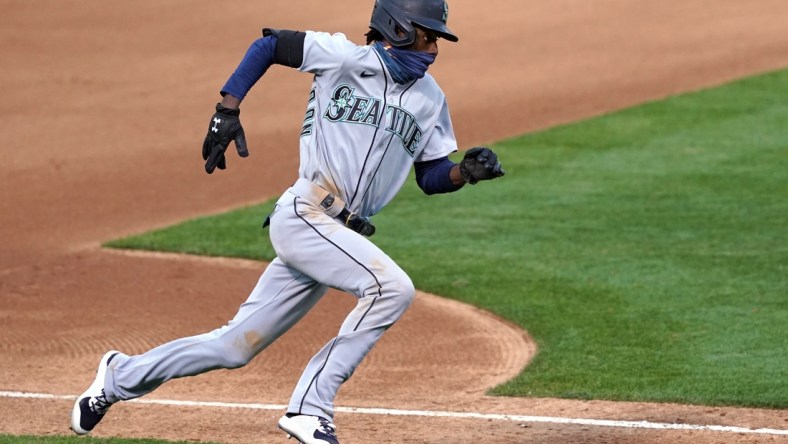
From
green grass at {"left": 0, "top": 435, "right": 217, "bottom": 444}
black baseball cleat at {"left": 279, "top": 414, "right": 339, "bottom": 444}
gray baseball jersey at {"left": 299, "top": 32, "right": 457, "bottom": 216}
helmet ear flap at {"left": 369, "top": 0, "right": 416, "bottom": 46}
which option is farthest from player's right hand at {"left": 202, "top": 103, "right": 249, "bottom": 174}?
green grass at {"left": 0, "top": 435, "right": 217, "bottom": 444}

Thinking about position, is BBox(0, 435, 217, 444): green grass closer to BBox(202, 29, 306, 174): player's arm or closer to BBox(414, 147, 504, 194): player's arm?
BBox(202, 29, 306, 174): player's arm

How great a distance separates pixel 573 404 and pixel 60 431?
247 cm

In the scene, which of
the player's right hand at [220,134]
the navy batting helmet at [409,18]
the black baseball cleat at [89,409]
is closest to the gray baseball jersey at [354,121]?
the navy batting helmet at [409,18]

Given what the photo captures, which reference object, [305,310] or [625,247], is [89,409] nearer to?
[305,310]

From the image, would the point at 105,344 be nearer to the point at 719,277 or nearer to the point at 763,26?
the point at 719,277

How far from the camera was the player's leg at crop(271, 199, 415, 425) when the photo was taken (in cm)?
497

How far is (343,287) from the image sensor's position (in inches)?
199

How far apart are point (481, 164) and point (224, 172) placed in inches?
316

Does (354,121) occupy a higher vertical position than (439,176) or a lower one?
higher

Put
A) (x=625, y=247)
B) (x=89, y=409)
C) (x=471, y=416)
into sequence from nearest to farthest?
(x=89, y=409) → (x=471, y=416) → (x=625, y=247)

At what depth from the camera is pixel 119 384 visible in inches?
206

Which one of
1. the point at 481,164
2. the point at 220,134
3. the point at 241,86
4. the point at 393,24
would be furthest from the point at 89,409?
the point at 393,24

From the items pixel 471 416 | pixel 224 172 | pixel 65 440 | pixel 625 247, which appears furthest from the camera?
pixel 224 172

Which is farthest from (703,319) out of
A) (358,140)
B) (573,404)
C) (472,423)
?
(358,140)
